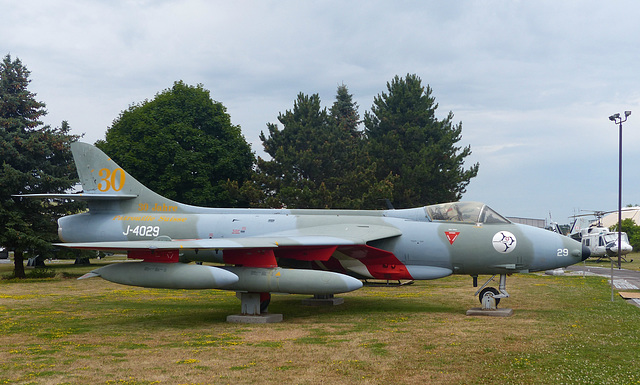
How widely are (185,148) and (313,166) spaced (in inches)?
330

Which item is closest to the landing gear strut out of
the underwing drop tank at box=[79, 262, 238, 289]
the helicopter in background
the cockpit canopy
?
the cockpit canopy

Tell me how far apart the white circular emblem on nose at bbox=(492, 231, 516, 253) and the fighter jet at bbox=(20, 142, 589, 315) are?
0.03 m

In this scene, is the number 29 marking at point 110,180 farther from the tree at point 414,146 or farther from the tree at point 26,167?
the tree at point 414,146

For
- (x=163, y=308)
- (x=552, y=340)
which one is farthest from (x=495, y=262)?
(x=163, y=308)

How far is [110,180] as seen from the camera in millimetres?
15383

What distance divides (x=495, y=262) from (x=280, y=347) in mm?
6254

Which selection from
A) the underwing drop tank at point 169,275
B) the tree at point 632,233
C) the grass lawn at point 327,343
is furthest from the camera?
the tree at point 632,233

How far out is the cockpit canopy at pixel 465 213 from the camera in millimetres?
13562

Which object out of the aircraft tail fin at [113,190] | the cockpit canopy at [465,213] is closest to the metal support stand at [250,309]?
the aircraft tail fin at [113,190]

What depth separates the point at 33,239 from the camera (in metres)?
24.1

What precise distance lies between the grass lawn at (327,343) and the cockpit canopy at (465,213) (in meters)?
2.30

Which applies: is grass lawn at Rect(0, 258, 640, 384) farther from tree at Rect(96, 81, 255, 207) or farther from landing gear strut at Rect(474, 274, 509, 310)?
tree at Rect(96, 81, 255, 207)

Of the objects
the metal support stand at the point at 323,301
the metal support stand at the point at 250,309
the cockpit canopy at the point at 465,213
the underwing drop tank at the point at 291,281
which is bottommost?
the metal support stand at the point at 323,301

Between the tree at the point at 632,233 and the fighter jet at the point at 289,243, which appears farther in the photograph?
the tree at the point at 632,233
